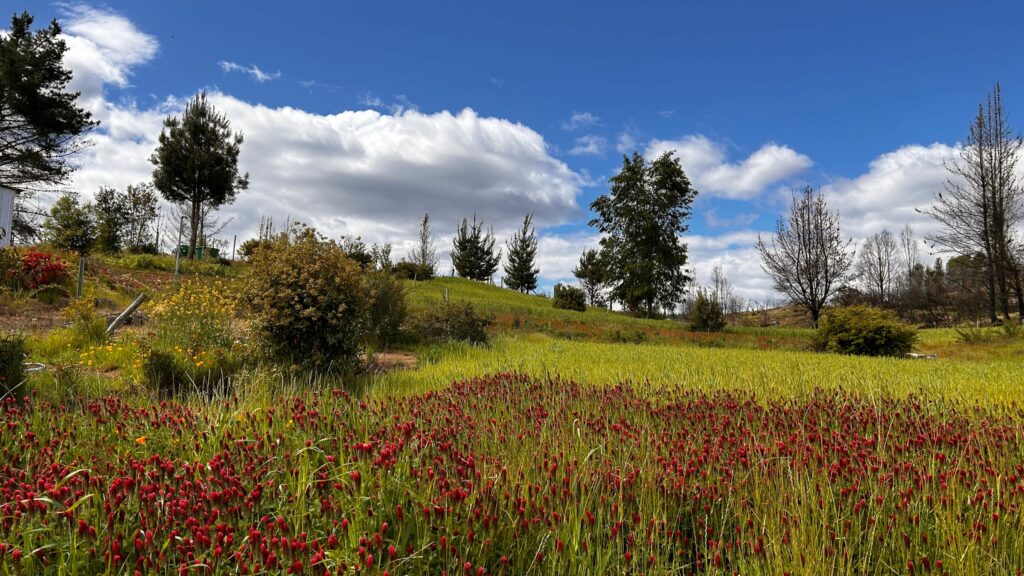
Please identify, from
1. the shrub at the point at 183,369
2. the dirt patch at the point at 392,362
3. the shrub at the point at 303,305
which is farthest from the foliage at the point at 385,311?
the shrub at the point at 183,369

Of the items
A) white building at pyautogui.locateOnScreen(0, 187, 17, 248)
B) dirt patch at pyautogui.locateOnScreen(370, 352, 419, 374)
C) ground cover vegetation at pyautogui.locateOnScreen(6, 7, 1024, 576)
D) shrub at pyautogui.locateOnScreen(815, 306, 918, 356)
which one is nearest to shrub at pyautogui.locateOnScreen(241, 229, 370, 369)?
ground cover vegetation at pyautogui.locateOnScreen(6, 7, 1024, 576)

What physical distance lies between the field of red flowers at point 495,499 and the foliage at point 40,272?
42.4 ft

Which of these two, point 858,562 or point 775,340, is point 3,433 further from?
point 775,340

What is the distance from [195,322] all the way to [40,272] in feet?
26.7

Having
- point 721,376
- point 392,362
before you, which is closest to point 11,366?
point 392,362

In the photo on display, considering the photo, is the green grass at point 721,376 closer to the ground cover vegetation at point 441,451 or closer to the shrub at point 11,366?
the ground cover vegetation at point 441,451

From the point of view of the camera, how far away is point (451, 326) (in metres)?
13.5

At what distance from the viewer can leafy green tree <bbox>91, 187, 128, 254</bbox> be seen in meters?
29.0

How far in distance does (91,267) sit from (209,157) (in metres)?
16.7

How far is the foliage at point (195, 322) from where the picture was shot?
8773 millimetres

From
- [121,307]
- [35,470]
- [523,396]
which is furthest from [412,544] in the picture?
[121,307]

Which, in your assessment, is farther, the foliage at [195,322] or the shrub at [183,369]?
the foliage at [195,322]

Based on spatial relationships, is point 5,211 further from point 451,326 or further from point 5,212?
point 451,326

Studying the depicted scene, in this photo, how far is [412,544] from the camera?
2236 millimetres
